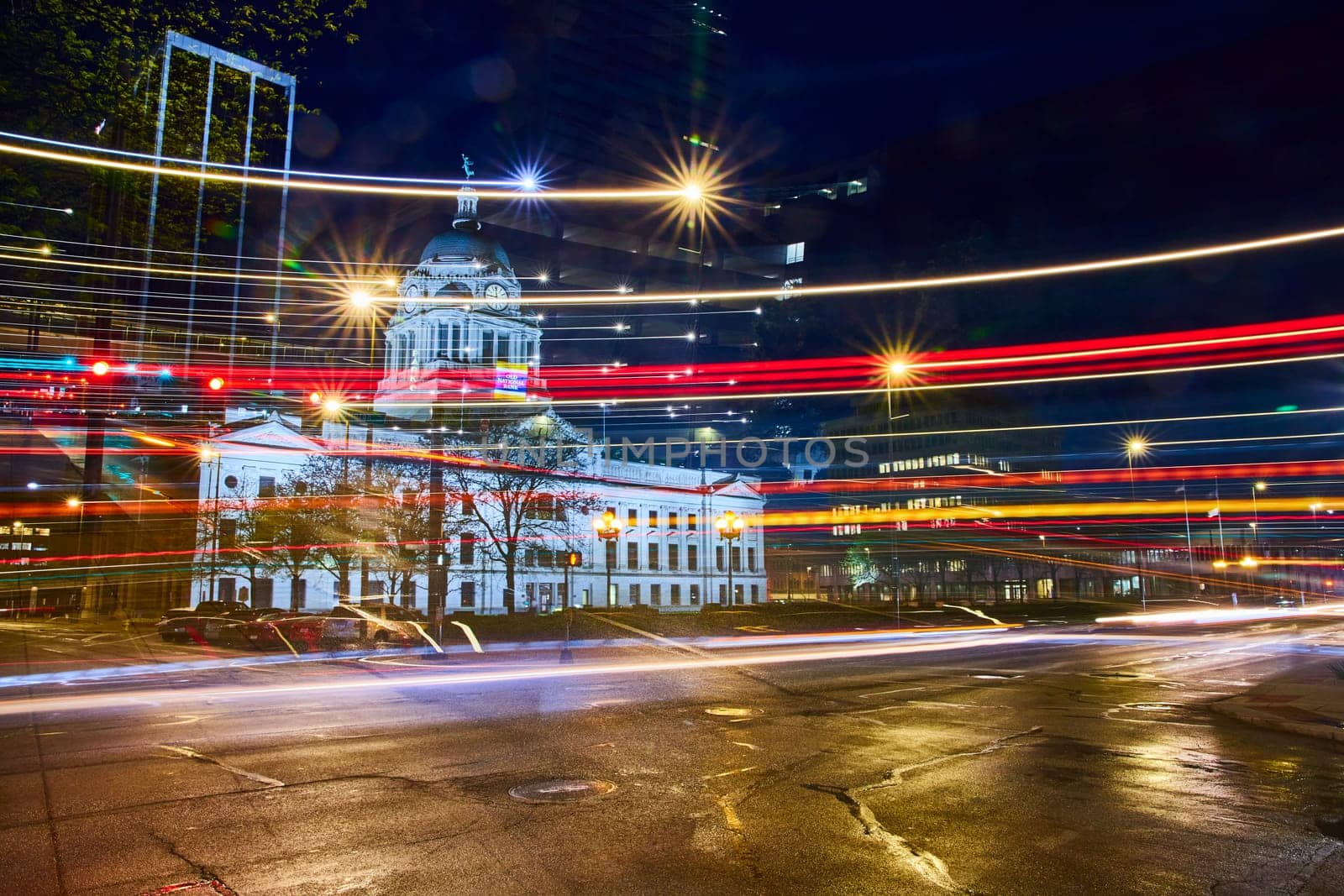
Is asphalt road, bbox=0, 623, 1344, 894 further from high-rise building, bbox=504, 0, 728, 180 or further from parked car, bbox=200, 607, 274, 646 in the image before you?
high-rise building, bbox=504, 0, 728, 180

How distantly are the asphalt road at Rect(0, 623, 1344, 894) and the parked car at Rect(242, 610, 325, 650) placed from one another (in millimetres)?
10416

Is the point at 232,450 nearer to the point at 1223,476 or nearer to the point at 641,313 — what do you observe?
the point at 641,313

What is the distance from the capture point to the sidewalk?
11149 millimetres

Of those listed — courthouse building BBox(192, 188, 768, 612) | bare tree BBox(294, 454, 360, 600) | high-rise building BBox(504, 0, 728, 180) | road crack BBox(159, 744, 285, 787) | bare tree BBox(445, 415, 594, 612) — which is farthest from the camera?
high-rise building BBox(504, 0, 728, 180)

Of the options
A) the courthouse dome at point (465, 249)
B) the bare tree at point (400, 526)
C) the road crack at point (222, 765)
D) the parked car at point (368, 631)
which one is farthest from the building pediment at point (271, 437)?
the road crack at point (222, 765)

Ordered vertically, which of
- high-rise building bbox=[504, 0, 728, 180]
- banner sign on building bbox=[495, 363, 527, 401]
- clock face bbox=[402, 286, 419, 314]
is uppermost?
high-rise building bbox=[504, 0, 728, 180]

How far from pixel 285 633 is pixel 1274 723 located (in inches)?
1010

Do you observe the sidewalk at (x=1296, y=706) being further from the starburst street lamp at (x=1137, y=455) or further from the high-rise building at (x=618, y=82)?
the high-rise building at (x=618, y=82)

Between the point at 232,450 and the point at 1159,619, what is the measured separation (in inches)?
2179

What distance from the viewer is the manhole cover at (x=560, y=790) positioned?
24.7 feet

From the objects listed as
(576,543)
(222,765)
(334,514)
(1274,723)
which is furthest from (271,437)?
(1274,723)

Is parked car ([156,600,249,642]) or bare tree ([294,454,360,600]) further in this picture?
bare tree ([294,454,360,600])

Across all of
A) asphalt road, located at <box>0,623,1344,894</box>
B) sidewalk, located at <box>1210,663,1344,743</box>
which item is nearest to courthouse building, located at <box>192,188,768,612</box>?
asphalt road, located at <box>0,623,1344,894</box>

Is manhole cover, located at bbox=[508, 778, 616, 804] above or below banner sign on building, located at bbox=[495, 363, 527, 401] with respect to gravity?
below
